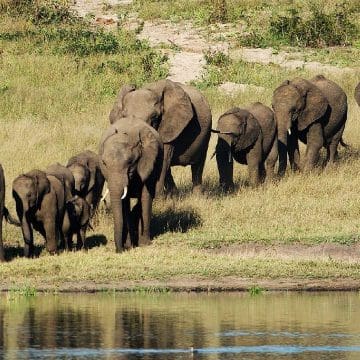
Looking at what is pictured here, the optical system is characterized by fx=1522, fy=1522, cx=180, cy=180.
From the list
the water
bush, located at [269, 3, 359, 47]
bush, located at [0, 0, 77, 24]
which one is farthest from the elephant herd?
bush, located at [0, 0, 77, 24]

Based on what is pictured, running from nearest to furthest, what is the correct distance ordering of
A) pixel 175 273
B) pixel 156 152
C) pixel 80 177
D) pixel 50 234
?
pixel 175 273, pixel 50 234, pixel 156 152, pixel 80 177

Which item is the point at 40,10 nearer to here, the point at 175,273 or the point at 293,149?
the point at 293,149

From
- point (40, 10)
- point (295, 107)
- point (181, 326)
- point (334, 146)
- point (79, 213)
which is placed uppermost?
point (40, 10)

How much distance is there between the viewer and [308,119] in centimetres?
2491

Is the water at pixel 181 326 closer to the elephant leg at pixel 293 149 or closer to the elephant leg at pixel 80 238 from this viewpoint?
the elephant leg at pixel 80 238

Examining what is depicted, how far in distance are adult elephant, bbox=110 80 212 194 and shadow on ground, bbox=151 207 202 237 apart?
36 centimetres

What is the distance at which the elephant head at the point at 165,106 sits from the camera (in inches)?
841

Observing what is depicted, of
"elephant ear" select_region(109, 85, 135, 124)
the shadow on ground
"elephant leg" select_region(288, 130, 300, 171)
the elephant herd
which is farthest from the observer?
"elephant leg" select_region(288, 130, 300, 171)

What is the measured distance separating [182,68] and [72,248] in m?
13.2

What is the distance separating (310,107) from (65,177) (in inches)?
253

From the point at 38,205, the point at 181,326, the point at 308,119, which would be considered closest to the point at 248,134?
the point at 308,119

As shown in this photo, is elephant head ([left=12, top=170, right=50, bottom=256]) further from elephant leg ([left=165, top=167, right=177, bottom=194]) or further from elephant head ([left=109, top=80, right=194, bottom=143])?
elephant leg ([left=165, top=167, right=177, bottom=194])

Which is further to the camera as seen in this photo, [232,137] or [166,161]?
[232,137]

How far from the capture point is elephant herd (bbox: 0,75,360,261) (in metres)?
18.7
